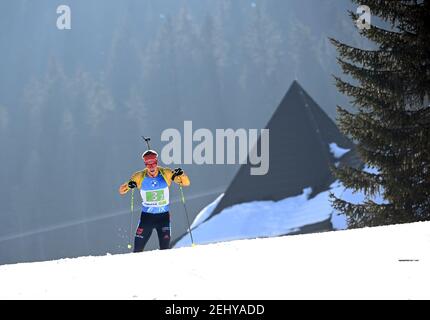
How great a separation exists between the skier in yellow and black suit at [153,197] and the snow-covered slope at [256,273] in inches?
117

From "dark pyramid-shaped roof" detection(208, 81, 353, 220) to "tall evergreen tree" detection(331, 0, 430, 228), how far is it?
21.4 meters

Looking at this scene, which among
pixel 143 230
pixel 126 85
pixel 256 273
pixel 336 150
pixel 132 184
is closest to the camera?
pixel 256 273

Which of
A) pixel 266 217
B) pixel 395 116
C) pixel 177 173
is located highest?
pixel 395 116

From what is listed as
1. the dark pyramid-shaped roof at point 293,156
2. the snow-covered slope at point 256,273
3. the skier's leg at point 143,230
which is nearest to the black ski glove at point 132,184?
the skier's leg at point 143,230

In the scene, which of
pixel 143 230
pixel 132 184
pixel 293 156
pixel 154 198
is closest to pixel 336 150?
pixel 293 156

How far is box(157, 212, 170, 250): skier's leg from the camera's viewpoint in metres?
9.08

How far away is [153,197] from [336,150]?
30647 mm

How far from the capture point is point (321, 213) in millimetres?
29547

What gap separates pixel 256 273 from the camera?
4469 mm

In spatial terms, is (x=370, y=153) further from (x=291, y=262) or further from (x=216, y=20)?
(x=216, y=20)

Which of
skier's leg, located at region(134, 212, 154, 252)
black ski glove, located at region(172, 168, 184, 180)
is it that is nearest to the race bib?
skier's leg, located at region(134, 212, 154, 252)

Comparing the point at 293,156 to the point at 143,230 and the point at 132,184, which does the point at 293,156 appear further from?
the point at 132,184
